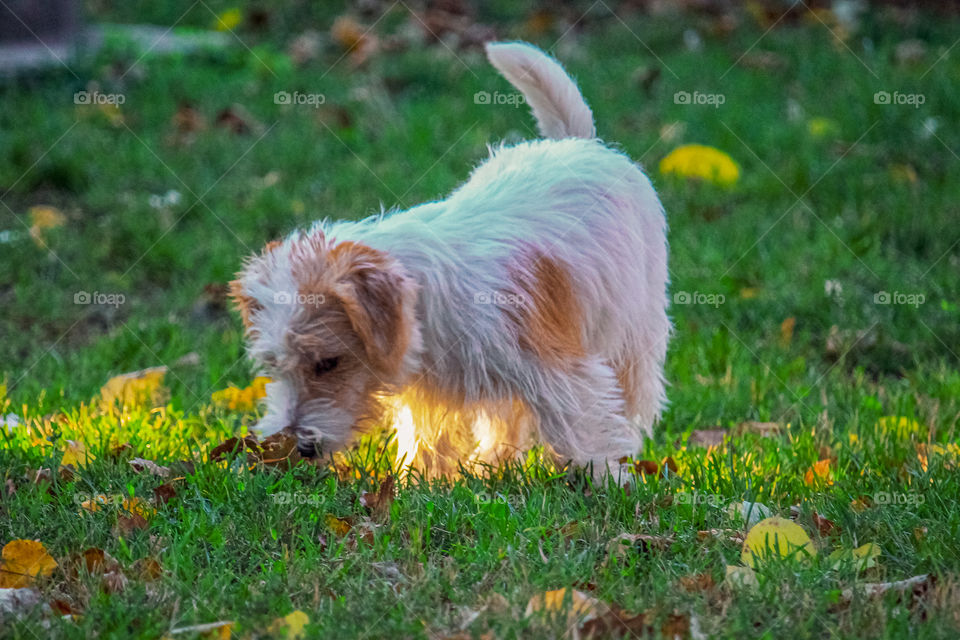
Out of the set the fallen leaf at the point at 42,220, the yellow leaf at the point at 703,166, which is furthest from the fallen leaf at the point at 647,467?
the fallen leaf at the point at 42,220

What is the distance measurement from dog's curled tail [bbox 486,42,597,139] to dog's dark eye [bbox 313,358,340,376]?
4.91 ft

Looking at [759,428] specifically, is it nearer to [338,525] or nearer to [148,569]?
[338,525]

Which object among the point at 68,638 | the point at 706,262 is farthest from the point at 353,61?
the point at 68,638

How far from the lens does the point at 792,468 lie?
384cm

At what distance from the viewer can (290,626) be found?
8.89 ft

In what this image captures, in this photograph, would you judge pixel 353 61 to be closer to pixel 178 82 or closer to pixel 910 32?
pixel 178 82

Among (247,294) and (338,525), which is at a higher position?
(247,294)

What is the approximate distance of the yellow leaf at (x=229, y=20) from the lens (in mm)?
10711

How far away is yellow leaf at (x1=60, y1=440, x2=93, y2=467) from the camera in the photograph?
12.1 feet

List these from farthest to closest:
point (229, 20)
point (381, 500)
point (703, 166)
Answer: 1. point (229, 20)
2. point (703, 166)
3. point (381, 500)

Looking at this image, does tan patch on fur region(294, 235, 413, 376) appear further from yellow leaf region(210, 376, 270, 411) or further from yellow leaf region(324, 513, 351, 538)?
yellow leaf region(210, 376, 270, 411)

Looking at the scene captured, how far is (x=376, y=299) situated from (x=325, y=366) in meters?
0.27

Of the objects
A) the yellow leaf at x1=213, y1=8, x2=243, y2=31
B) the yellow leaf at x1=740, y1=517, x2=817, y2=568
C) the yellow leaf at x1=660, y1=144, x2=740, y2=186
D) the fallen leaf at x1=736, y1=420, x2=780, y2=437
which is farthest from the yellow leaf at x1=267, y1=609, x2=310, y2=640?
the yellow leaf at x1=213, y1=8, x2=243, y2=31

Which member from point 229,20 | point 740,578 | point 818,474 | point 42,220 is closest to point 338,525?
point 740,578
